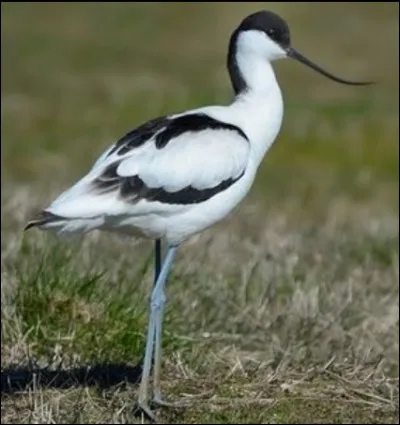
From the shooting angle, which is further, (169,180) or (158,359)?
(158,359)

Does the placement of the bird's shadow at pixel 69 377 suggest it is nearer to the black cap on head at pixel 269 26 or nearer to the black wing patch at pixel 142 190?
the black wing patch at pixel 142 190

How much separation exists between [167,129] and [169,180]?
0.77ft

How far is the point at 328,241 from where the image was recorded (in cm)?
1109

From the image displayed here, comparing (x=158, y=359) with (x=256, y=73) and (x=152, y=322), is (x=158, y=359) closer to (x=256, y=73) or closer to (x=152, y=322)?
(x=152, y=322)

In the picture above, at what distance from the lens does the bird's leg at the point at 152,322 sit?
21.4ft

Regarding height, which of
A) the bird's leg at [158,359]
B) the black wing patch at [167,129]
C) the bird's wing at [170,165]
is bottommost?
the bird's leg at [158,359]

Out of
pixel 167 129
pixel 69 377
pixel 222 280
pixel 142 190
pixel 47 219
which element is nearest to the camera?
pixel 47 219

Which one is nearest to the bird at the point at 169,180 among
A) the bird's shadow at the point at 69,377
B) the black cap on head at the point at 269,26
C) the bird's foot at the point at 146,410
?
the bird's foot at the point at 146,410

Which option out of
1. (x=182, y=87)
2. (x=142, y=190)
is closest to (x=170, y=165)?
(x=142, y=190)

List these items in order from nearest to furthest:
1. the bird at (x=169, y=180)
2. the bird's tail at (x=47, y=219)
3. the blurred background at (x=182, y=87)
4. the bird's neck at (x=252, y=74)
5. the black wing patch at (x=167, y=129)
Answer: the bird's tail at (x=47, y=219), the bird at (x=169, y=180), the black wing patch at (x=167, y=129), the bird's neck at (x=252, y=74), the blurred background at (x=182, y=87)

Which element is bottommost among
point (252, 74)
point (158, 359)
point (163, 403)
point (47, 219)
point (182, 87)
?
Result: point (182, 87)

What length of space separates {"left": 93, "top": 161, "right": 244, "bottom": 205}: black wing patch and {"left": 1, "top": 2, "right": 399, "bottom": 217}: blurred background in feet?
15.6

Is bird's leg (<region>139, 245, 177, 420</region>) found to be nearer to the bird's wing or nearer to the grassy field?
the grassy field

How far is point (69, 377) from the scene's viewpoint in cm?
693
